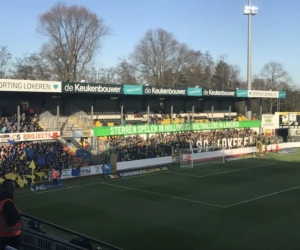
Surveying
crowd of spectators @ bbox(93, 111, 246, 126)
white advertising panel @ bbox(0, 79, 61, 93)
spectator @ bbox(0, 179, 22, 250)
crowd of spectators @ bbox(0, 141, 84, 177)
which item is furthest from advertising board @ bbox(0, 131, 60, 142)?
spectator @ bbox(0, 179, 22, 250)

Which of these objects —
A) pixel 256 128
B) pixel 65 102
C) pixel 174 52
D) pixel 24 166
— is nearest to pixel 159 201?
pixel 24 166

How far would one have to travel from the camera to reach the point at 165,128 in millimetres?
43188

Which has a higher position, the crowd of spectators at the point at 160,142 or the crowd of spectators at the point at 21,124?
the crowd of spectators at the point at 21,124

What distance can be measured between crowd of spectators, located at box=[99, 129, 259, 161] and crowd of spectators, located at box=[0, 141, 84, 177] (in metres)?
5.51

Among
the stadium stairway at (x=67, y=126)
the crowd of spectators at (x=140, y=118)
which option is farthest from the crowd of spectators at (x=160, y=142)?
the stadium stairway at (x=67, y=126)

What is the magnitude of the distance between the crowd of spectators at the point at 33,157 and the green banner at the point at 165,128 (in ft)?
20.0

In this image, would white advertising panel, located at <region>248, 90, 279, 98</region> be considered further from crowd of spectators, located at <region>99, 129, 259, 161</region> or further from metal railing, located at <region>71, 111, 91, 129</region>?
metal railing, located at <region>71, 111, 91, 129</region>

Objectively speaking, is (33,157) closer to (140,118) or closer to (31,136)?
Result: (31,136)

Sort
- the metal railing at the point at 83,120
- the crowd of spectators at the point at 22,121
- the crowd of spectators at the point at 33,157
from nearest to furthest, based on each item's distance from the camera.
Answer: the crowd of spectators at the point at 33,157 → the crowd of spectators at the point at 22,121 → the metal railing at the point at 83,120

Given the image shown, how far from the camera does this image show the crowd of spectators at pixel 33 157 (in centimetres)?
2692

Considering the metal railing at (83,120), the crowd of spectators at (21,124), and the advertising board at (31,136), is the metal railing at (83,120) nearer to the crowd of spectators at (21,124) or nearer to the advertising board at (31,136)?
the crowd of spectators at (21,124)

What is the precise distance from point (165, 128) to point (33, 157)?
17161mm

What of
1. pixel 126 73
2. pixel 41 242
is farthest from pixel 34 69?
pixel 41 242

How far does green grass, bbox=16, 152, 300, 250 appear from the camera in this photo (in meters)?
15.7
